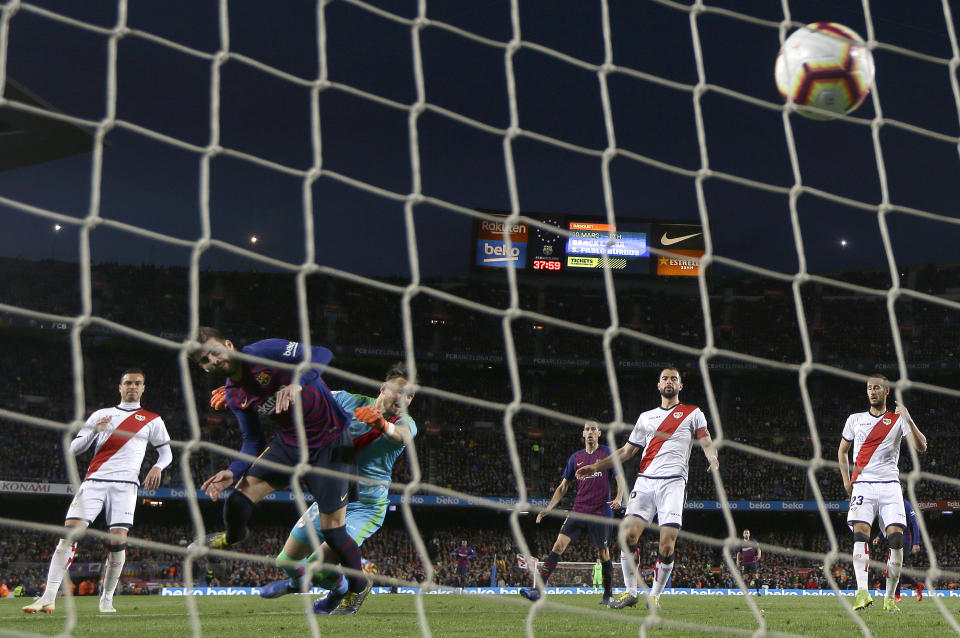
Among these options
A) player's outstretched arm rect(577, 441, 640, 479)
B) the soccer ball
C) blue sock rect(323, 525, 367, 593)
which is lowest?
blue sock rect(323, 525, 367, 593)

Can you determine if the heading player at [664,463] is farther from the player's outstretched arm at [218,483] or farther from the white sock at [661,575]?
the player's outstretched arm at [218,483]

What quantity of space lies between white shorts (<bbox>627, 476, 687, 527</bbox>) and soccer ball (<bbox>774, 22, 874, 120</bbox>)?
3643 millimetres

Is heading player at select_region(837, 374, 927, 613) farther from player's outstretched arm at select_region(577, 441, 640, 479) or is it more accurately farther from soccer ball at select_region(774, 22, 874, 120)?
soccer ball at select_region(774, 22, 874, 120)

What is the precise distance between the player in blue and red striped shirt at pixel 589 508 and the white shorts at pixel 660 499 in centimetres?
56

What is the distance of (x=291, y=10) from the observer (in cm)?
2392

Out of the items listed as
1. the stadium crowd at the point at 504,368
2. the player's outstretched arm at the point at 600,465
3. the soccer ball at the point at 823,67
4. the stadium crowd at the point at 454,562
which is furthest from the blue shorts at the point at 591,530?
the stadium crowd at the point at 504,368

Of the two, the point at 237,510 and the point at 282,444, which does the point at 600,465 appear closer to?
the point at 282,444

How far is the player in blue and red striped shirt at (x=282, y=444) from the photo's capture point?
5371 mm

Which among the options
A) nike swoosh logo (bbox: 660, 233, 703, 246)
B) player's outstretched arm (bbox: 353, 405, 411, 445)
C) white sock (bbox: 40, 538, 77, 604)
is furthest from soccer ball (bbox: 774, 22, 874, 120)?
nike swoosh logo (bbox: 660, 233, 703, 246)

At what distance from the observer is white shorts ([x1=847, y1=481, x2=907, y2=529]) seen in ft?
24.3

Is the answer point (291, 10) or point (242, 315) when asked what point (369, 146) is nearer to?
point (242, 315)

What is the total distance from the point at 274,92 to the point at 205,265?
26.0 ft

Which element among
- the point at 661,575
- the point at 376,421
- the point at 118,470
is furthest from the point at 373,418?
the point at 118,470

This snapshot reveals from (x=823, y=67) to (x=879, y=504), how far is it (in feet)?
15.2
